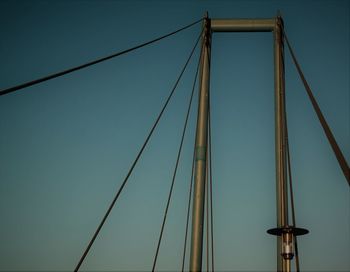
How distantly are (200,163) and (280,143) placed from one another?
1.62m

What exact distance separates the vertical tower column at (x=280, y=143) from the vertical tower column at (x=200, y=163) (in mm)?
1270

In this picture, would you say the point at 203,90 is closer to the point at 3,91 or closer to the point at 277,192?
the point at 277,192

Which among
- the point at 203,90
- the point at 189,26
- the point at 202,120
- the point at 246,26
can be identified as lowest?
the point at 202,120

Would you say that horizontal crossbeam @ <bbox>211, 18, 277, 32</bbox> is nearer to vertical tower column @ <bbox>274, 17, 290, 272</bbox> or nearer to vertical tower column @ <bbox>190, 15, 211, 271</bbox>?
vertical tower column @ <bbox>274, 17, 290, 272</bbox>

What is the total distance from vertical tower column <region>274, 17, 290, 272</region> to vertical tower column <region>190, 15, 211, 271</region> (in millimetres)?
1270

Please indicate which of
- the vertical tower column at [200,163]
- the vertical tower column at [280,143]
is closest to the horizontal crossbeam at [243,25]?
the vertical tower column at [280,143]

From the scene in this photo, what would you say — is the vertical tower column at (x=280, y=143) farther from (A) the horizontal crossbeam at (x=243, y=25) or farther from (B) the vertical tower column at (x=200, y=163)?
(B) the vertical tower column at (x=200, y=163)

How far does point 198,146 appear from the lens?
264 inches

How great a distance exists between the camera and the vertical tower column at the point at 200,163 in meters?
5.69

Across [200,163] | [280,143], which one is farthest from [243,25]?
[200,163]

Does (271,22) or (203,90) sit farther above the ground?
(271,22)

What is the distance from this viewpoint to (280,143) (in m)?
6.84

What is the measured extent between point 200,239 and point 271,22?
17.8 feet

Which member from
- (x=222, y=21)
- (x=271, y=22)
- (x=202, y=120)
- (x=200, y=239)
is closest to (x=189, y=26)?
(x=222, y=21)
